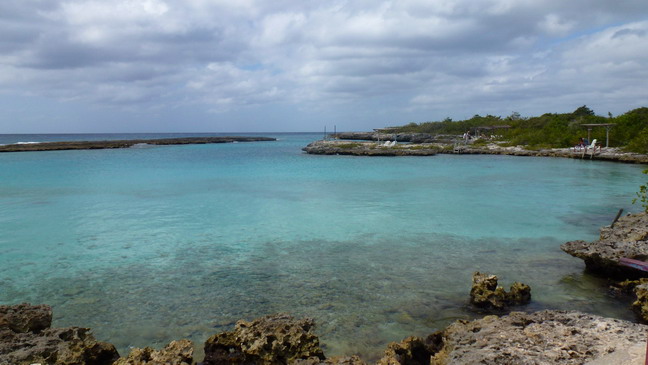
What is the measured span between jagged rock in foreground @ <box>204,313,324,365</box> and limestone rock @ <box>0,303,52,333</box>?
2.07 m

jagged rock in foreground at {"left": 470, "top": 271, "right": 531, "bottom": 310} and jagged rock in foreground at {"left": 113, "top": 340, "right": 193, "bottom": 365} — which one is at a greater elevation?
jagged rock in foreground at {"left": 113, "top": 340, "right": 193, "bottom": 365}

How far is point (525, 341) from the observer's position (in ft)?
13.9

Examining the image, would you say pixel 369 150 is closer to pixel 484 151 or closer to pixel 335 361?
pixel 484 151

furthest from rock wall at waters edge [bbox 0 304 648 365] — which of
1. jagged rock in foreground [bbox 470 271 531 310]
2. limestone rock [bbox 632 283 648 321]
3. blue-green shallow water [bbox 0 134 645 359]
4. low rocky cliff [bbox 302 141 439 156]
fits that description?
low rocky cliff [bbox 302 141 439 156]

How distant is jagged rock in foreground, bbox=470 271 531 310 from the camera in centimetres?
614

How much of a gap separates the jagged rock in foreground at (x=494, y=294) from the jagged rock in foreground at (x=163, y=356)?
165 inches

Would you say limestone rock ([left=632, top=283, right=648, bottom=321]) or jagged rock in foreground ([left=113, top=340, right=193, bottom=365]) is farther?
limestone rock ([left=632, top=283, right=648, bottom=321])

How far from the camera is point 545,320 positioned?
4746 mm

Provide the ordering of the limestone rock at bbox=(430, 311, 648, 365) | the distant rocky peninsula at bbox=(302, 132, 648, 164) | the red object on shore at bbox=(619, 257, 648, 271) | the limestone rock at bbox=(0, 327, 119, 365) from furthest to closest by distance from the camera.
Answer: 1. the distant rocky peninsula at bbox=(302, 132, 648, 164)
2. the red object on shore at bbox=(619, 257, 648, 271)
3. the limestone rock at bbox=(0, 327, 119, 365)
4. the limestone rock at bbox=(430, 311, 648, 365)

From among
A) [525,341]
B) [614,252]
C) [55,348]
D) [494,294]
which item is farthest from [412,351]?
[614,252]

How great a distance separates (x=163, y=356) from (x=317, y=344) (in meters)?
1.61

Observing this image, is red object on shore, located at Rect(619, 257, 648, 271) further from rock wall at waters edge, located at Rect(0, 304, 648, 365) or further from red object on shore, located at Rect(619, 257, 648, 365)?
rock wall at waters edge, located at Rect(0, 304, 648, 365)

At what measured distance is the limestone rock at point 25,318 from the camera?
4816mm

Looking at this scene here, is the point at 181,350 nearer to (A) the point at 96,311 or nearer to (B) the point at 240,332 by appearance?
(B) the point at 240,332
